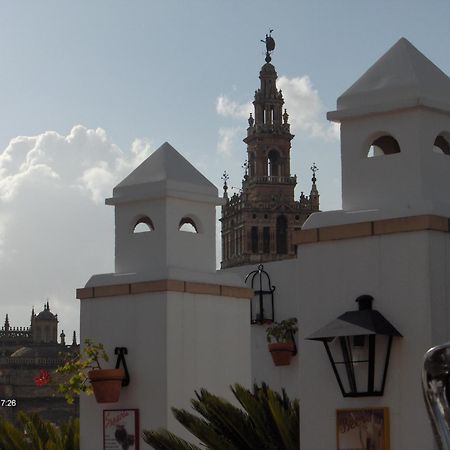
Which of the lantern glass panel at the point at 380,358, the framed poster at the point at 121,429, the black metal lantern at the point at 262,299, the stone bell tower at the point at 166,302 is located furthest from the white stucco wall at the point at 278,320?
the lantern glass panel at the point at 380,358

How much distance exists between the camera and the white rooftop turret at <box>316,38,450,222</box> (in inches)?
433

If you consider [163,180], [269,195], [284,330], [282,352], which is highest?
[269,195]

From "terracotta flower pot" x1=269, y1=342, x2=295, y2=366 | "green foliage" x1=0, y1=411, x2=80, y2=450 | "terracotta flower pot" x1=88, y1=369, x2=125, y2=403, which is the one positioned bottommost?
"green foliage" x1=0, y1=411, x2=80, y2=450

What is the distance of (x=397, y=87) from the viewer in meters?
11.1

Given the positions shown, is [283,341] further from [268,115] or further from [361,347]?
[268,115]

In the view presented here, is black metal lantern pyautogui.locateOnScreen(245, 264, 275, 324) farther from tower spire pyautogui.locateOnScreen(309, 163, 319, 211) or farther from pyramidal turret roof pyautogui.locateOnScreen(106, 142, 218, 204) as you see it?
tower spire pyautogui.locateOnScreen(309, 163, 319, 211)

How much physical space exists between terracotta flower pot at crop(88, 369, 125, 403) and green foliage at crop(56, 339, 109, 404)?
20 centimetres

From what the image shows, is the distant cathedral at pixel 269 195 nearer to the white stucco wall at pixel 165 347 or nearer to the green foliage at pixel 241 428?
the white stucco wall at pixel 165 347

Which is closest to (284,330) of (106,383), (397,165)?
(106,383)

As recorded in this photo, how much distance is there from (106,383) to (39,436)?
2362 mm

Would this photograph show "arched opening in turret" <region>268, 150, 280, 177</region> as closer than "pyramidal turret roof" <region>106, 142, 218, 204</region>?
No

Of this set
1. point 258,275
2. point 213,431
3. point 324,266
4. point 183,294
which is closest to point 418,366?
point 324,266

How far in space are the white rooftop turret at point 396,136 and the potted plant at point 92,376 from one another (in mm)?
3593

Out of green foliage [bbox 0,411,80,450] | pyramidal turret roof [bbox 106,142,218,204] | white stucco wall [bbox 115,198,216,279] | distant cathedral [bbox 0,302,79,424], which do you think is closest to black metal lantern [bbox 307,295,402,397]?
white stucco wall [bbox 115,198,216,279]
